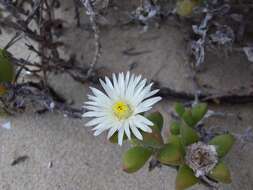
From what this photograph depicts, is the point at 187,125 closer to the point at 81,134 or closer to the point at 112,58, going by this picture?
the point at 81,134

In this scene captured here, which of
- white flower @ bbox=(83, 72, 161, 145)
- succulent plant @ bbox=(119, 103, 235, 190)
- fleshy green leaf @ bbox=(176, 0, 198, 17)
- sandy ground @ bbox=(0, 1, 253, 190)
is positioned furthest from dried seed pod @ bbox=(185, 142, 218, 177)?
fleshy green leaf @ bbox=(176, 0, 198, 17)

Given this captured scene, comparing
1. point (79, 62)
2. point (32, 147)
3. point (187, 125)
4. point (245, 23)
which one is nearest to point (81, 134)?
point (32, 147)

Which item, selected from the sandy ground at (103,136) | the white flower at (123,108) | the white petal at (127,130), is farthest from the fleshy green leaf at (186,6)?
the white petal at (127,130)

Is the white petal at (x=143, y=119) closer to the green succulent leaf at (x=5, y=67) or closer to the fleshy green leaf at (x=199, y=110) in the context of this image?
the fleshy green leaf at (x=199, y=110)

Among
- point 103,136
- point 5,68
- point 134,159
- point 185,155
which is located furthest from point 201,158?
point 5,68

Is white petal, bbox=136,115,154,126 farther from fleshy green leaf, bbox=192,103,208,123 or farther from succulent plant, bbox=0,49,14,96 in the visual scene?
succulent plant, bbox=0,49,14,96

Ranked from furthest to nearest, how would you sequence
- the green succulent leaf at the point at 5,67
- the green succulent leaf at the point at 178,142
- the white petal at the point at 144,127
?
the green succulent leaf at the point at 5,67 → the green succulent leaf at the point at 178,142 → the white petal at the point at 144,127

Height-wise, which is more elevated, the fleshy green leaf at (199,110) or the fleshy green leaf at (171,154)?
the fleshy green leaf at (199,110)

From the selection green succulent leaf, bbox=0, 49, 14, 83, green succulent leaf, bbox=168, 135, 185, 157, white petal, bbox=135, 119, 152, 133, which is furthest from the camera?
green succulent leaf, bbox=0, 49, 14, 83

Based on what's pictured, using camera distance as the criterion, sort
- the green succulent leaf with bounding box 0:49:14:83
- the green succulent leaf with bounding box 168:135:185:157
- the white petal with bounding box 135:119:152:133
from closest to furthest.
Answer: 1. the white petal with bounding box 135:119:152:133
2. the green succulent leaf with bounding box 168:135:185:157
3. the green succulent leaf with bounding box 0:49:14:83
